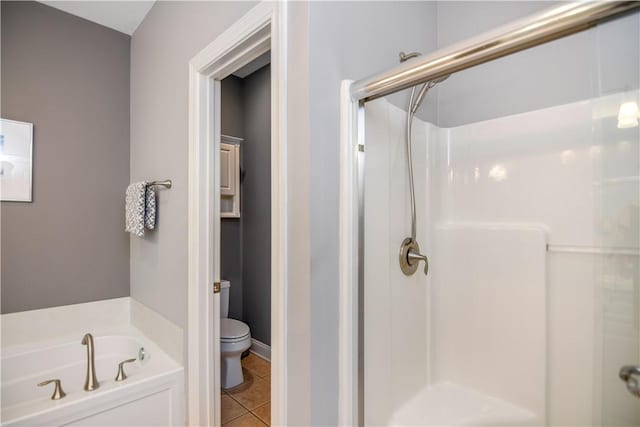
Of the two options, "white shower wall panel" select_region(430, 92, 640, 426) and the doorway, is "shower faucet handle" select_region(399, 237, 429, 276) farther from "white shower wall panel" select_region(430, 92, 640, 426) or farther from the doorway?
the doorway

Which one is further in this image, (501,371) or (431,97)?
(431,97)

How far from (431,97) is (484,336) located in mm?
1193

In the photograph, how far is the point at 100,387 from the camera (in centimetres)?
135

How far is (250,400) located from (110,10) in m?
2.73

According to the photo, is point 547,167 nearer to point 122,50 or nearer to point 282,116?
point 282,116

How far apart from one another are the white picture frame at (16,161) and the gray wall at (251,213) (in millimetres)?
1356

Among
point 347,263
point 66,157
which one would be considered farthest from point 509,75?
point 66,157

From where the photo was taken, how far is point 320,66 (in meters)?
0.92

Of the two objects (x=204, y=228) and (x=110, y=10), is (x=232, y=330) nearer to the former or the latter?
(x=204, y=228)

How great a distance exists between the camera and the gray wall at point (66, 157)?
1806 mm

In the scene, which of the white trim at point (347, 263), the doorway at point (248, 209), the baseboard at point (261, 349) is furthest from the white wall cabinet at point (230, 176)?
the white trim at point (347, 263)

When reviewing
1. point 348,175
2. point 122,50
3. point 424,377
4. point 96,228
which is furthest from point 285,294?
point 122,50

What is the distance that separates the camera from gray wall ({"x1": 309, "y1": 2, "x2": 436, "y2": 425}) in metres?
0.90

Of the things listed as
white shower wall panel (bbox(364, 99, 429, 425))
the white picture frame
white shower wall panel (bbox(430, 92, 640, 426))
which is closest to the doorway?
the white picture frame
